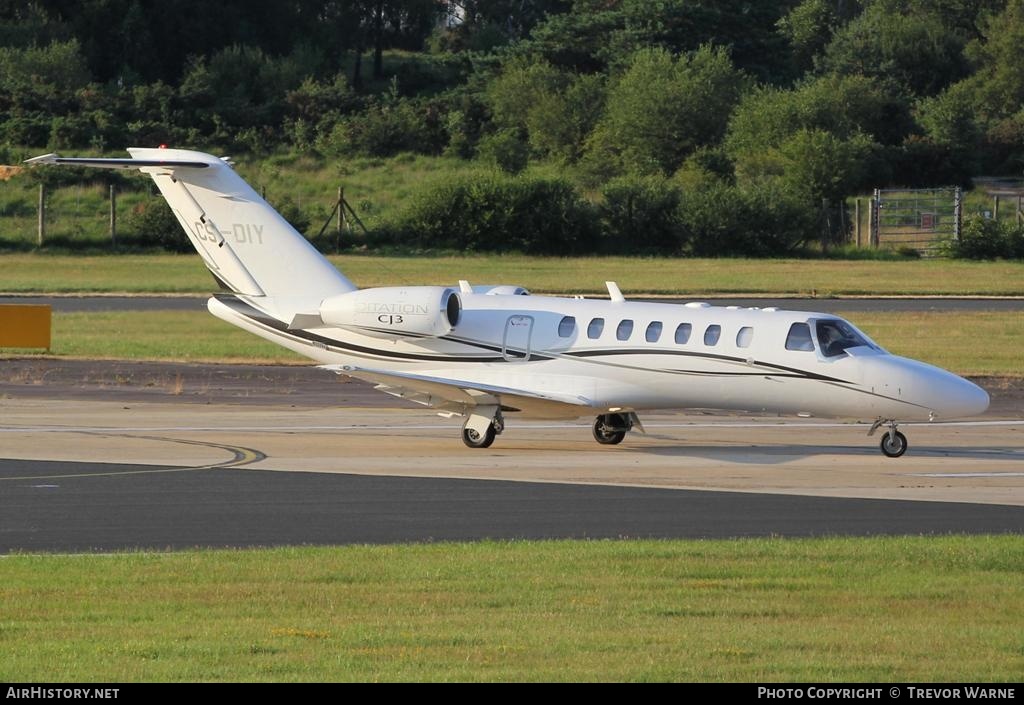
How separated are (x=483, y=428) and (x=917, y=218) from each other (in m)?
54.6

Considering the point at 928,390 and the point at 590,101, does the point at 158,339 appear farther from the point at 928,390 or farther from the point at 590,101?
the point at 590,101

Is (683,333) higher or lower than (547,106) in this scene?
lower

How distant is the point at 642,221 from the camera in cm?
7050

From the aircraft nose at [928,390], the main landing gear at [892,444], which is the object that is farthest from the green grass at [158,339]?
the aircraft nose at [928,390]

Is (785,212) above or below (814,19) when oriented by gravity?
below

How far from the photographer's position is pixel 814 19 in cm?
10369

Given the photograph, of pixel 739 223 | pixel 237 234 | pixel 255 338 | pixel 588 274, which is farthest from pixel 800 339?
pixel 739 223

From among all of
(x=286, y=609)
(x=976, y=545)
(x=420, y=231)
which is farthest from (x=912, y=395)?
(x=420, y=231)

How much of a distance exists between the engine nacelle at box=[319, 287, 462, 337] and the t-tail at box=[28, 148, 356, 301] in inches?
32.3

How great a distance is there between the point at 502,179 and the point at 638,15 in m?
29.4

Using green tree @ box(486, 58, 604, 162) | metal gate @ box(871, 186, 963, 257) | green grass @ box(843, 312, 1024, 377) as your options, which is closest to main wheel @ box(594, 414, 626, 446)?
green grass @ box(843, 312, 1024, 377)
